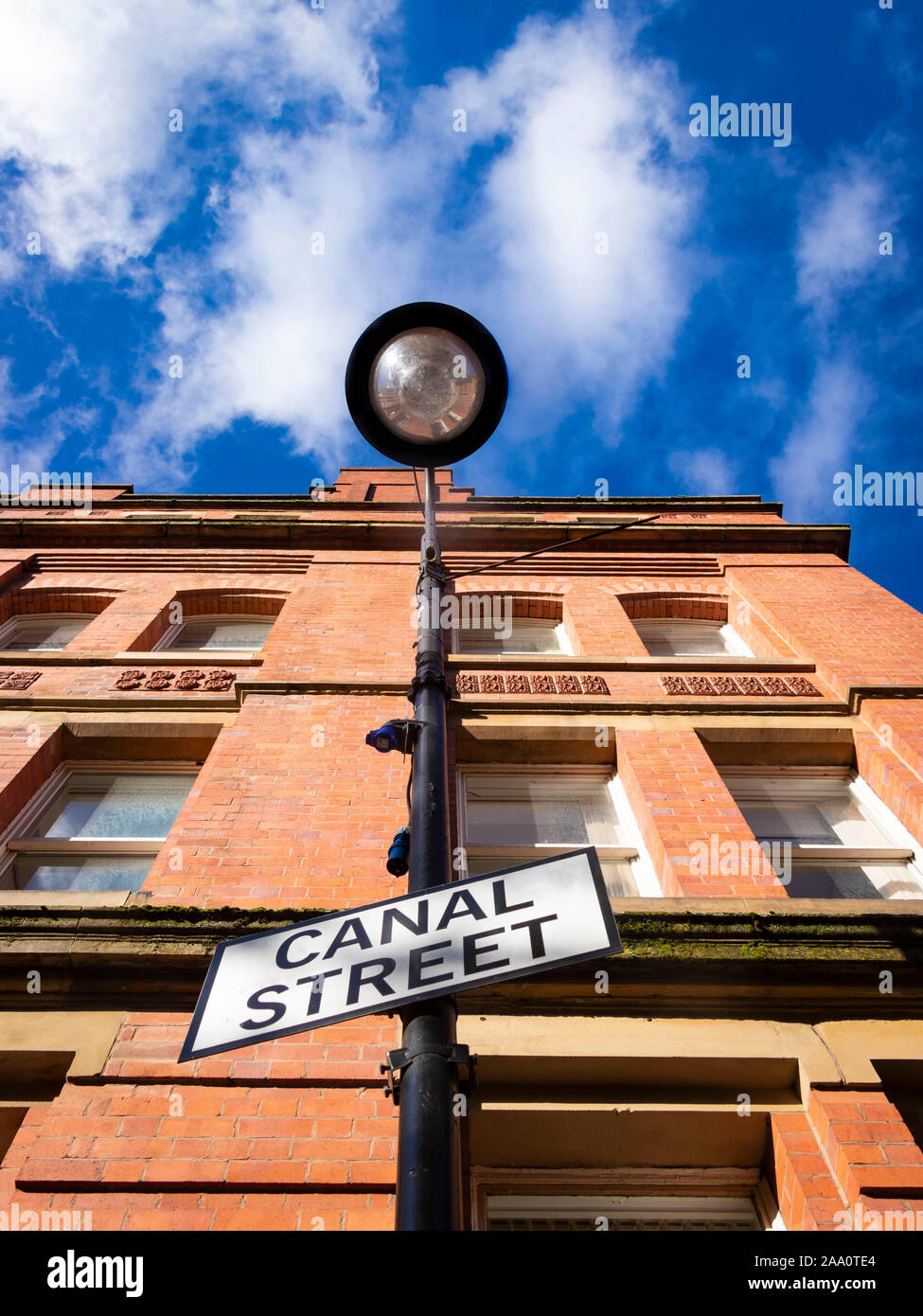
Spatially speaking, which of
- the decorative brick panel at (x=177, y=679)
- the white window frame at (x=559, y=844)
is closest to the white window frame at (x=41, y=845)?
the decorative brick panel at (x=177, y=679)

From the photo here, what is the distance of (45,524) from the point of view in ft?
42.1

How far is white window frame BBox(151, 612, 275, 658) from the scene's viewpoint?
32.3 feet

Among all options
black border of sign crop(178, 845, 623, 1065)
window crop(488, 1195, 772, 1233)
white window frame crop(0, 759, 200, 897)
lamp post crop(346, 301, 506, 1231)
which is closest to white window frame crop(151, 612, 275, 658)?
white window frame crop(0, 759, 200, 897)

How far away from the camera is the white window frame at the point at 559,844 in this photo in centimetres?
672

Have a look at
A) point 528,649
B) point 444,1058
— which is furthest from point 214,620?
point 444,1058

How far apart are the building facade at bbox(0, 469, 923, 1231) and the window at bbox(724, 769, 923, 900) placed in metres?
0.03

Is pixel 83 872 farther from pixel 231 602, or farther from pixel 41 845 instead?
pixel 231 602

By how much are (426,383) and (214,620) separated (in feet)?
25.4

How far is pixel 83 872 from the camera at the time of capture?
6.68 metres

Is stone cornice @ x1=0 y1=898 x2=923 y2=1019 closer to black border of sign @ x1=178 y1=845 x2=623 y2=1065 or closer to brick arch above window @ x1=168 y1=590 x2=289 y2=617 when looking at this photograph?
black border of sign @ x1=178 y1=845 x2=623 y2=1065

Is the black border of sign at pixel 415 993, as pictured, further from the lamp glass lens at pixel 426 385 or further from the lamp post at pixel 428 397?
the lamp glass lens at pixel 426 385
